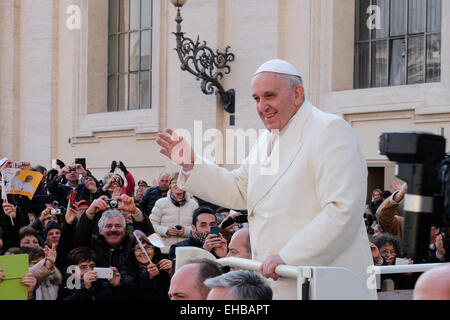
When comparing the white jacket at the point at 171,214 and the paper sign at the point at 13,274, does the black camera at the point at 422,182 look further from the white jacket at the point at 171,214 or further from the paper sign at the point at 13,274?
the white jacket at the point at 171,214

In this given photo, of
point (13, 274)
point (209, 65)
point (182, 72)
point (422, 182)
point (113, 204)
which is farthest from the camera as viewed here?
point (182, 72)

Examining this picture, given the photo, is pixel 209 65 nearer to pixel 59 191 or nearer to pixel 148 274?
pixel 59 191

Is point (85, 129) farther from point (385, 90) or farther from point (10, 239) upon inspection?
point (10, 239)

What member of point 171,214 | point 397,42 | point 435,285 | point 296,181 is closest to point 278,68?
point 296,181

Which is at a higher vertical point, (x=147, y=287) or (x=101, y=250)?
(x=101, y=250)

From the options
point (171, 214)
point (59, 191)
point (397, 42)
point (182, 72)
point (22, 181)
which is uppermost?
point (397, 42)

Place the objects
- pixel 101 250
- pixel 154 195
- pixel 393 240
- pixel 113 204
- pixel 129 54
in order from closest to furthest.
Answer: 1. pixel 101 250
2. pixel 113 204
3. pixel 393 240
4. pixel 154 195
5. pixel 129 54

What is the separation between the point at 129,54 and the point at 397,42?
19.3ft

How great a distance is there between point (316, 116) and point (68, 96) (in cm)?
1280

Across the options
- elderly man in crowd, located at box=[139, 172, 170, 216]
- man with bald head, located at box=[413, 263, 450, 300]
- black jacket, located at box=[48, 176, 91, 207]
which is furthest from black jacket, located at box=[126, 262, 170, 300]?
man with bald head, located at box=[413, 263, 450, 300]

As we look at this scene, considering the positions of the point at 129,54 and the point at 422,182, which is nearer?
the point at 422,182

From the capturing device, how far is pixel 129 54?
632 inches

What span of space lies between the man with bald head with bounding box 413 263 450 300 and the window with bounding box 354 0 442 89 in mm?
8768

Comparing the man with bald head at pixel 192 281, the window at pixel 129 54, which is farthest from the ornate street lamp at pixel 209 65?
the man with bald head at pixel 192 281
